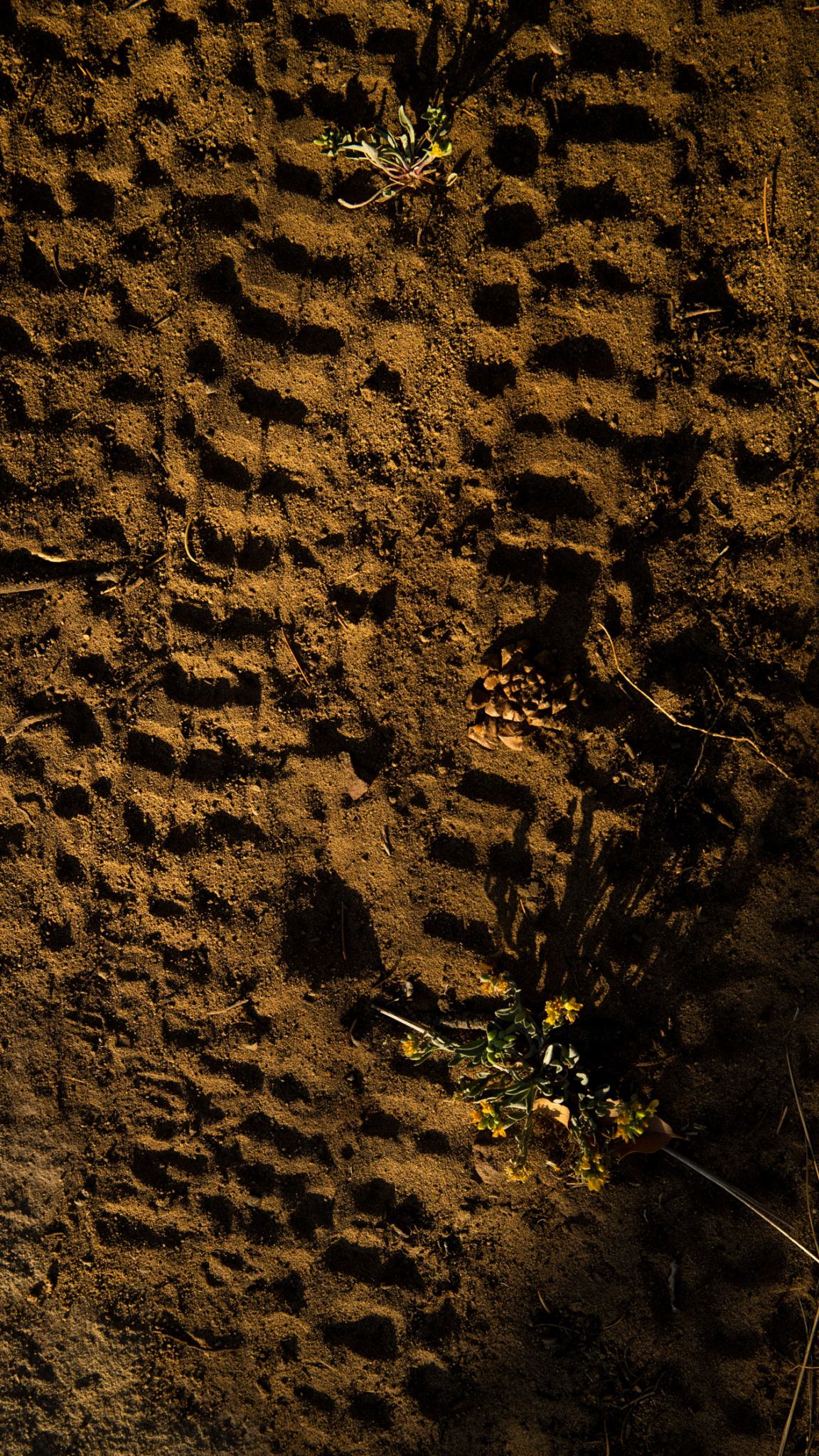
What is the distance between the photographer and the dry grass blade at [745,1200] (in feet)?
7.60

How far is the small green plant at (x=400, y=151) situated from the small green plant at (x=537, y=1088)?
261 cm

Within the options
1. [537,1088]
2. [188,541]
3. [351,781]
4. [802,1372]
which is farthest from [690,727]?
[802,1372]

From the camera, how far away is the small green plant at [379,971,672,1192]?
222 centimetres

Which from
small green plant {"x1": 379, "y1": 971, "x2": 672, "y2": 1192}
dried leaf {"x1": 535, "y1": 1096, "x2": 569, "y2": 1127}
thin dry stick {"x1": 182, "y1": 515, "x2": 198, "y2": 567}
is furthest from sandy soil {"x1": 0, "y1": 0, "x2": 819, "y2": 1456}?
dried leaf {"x1": 535, "y1": 1096, "x2": 569, "y2": 1127}

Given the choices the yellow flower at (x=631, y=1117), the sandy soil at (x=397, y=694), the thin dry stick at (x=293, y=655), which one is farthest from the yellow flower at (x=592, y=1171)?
the thin dry stick at (x=293, y=655)

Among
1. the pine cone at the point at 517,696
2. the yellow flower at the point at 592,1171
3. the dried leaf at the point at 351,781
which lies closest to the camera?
the yellow flower at the point at 592,1171

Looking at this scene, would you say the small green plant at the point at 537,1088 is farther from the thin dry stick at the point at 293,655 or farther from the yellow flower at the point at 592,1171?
the thin dry stick at the point at 293,655

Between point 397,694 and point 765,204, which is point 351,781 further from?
point 765,204

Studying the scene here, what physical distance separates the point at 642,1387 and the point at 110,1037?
7.13 feet

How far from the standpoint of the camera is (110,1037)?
101 inches

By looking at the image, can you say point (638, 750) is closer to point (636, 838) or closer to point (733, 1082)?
point (636, 838)

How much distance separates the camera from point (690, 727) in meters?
2.33

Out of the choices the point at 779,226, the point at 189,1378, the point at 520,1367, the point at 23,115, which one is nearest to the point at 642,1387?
the point at 520,1367

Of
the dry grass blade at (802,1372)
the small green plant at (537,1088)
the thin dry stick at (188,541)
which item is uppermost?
the thin dry stick at (188,541)
